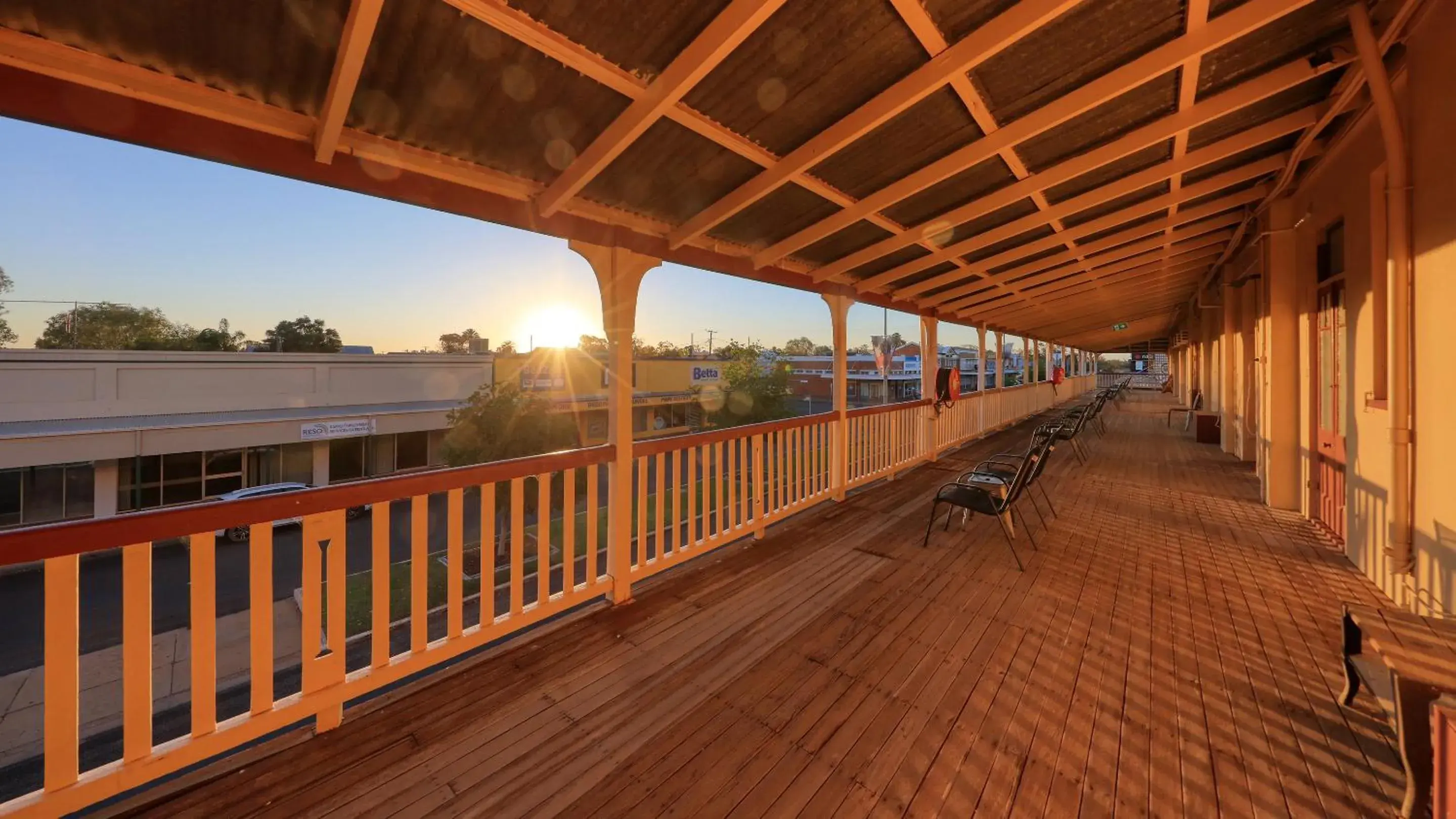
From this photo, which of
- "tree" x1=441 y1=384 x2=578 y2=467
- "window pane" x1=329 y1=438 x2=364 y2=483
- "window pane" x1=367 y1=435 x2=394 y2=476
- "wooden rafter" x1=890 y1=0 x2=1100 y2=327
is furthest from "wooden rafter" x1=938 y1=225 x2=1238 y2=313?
"window pane" x1=367 y1=435 x2=394 y2=476

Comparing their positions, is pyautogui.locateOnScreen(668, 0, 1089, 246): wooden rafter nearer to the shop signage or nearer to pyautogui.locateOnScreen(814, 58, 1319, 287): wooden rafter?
pyautogui.locateOnScreen(814, 58, 1319, 287): wooden rafter

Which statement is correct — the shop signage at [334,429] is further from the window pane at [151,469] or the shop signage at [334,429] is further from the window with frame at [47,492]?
the window with frame at [47,492]

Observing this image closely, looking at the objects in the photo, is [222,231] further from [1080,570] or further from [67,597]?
[1080,570]

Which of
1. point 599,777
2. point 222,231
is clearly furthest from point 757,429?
point 222,231

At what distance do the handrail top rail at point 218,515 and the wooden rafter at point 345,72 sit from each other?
1224 millimetres

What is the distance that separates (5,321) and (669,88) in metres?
39.5

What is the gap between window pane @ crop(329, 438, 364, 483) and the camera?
52.0ft

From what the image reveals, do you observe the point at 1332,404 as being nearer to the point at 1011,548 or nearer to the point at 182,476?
the point at 1011,548

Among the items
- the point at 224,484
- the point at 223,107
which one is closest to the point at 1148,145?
the point at 223,107

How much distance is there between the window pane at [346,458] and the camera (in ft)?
52.0

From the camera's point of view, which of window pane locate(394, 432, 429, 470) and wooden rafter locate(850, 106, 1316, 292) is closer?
wooden rafter locate(850, 106, 1316, 292)

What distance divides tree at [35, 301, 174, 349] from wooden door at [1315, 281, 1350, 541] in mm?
40655

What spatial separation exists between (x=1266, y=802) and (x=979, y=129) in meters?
2.88

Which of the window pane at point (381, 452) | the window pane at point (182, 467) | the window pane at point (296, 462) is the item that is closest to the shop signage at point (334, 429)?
the window pane at point (296, 462)
